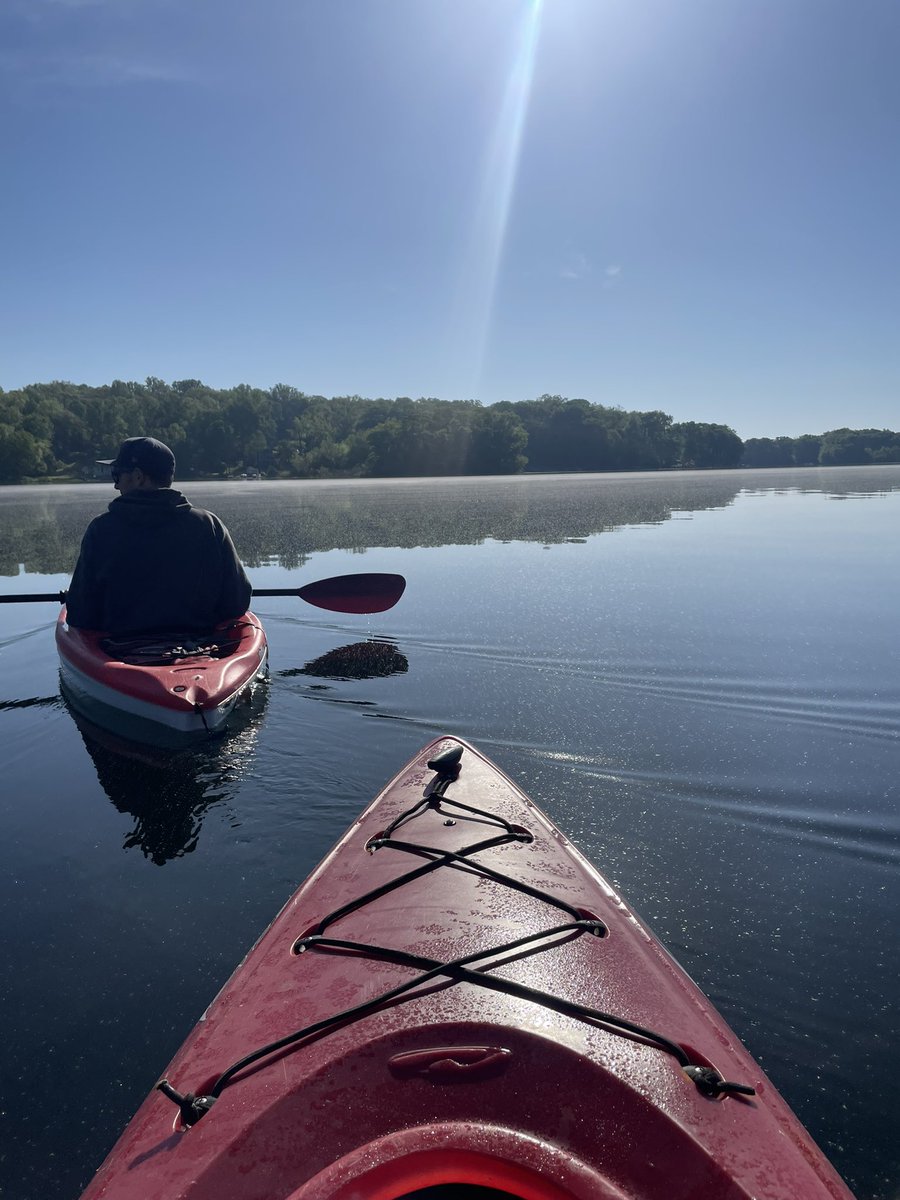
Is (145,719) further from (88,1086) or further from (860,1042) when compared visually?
(860,1042)

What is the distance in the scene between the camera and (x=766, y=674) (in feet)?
21.8

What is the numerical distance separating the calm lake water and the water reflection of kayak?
0.03 metres

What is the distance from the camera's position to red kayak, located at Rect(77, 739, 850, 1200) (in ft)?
5.02

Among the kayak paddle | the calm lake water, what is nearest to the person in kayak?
the calm lake water

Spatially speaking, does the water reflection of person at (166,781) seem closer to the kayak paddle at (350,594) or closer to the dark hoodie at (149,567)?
the dark hoodie at (149,567)

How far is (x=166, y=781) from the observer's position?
4992 mm

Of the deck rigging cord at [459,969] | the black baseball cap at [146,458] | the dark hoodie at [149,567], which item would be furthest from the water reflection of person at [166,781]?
the black baseball cap at [146,458]

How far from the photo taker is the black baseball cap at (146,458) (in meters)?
6.25

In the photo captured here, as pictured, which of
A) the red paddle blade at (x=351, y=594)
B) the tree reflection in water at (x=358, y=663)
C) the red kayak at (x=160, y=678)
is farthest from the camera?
the red paddle blade at (x=351, y=594)

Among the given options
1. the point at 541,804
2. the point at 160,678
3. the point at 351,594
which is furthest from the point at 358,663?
the point at 541,804

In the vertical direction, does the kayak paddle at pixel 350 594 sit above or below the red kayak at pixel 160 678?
above

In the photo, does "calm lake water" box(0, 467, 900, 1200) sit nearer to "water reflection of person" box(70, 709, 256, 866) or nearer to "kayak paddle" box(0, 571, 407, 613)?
"water reflection of person" box(70, 709, 256, 866)

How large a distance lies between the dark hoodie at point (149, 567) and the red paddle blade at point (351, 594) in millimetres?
1768

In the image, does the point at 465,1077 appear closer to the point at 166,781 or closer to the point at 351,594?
the point at 166,781
